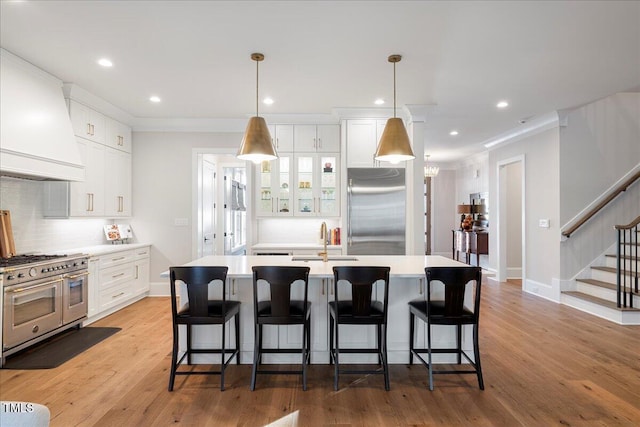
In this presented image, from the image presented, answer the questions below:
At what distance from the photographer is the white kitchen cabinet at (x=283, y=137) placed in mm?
5352

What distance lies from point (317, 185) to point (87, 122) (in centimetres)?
322

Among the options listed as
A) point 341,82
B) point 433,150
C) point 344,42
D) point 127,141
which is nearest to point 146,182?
point 127,141

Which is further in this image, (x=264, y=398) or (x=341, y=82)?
(x=341, y=82)

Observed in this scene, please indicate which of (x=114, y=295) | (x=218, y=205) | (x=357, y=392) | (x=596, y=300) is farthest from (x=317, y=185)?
(x=596, y=300)

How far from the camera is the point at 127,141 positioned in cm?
542

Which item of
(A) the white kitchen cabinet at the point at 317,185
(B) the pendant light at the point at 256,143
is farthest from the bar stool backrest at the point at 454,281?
(A) the white kitchen cabinet at the point at 317,185

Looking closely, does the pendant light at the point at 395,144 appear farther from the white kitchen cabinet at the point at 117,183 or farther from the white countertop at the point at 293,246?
the white kitchen cabinet at the point at 117,183

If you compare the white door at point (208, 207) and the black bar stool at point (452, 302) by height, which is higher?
the white door at point (208, 207)

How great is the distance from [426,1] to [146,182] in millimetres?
4820

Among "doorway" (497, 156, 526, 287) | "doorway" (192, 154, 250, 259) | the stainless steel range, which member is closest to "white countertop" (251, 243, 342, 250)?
"doorway" (192, 154, 250, 259)

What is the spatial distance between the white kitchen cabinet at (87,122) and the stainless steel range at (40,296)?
1660 millimetres

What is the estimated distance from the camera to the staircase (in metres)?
4.14

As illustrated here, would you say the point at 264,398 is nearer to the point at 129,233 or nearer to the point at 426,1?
the point at 426,1

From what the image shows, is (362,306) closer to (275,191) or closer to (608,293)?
(275,191)
